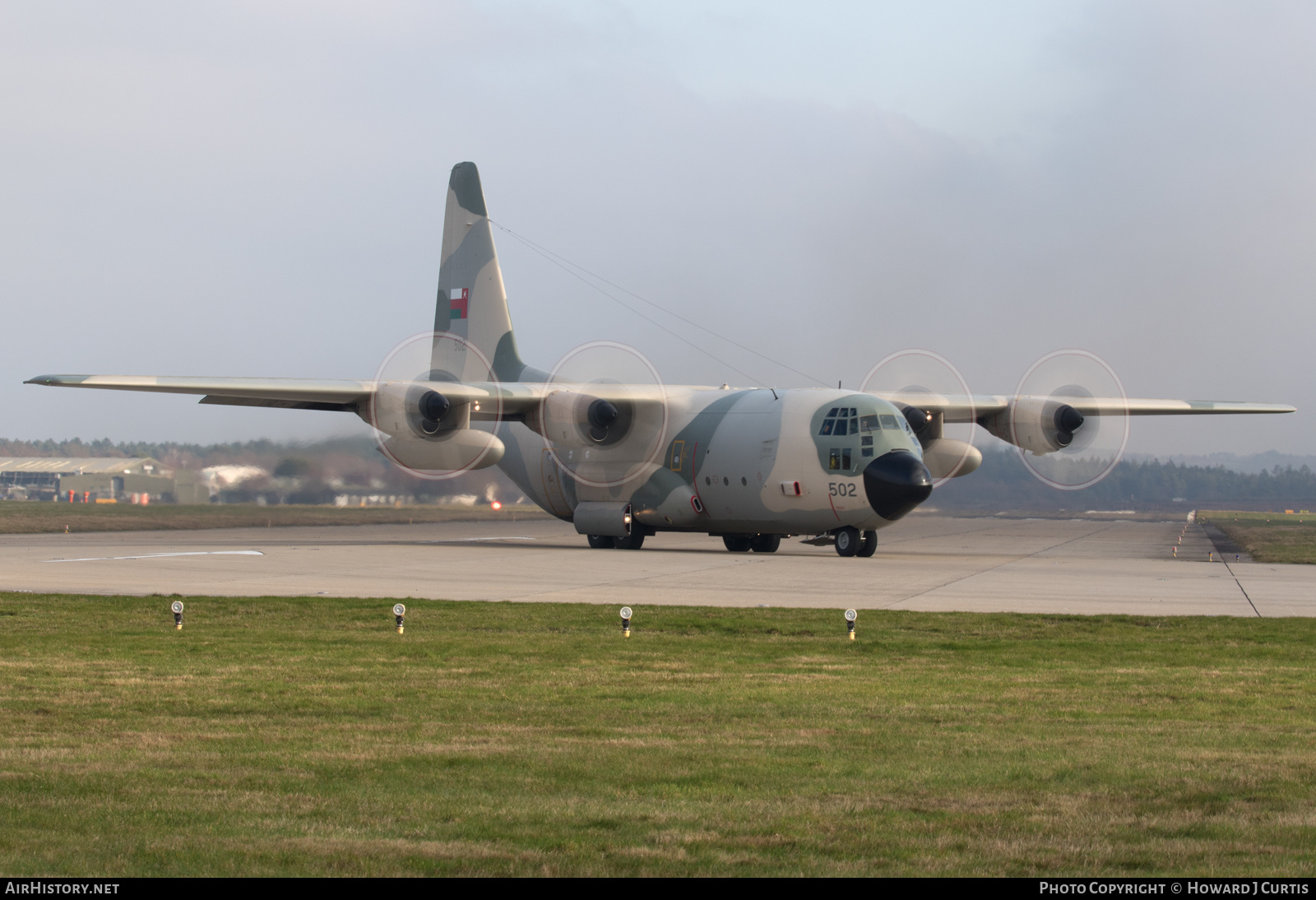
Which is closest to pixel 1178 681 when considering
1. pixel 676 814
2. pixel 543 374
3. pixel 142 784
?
pixel 676 814

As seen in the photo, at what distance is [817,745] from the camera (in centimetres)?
872

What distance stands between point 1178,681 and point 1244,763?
4070mm

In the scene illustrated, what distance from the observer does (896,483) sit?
95.2 ft

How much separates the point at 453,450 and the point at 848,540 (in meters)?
10.2

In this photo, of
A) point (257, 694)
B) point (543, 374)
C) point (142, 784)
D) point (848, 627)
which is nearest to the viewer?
point (142, 784)

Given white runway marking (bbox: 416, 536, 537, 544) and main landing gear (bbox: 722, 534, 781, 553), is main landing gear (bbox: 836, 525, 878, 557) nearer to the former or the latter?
main landing gear (bbox: 722, 534, 781, 553)

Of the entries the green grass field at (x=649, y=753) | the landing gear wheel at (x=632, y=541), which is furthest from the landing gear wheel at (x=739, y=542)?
the green grass field at (x=649, y=753)

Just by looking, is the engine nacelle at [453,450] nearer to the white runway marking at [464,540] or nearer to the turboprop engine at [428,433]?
the turboprop engine at [428,433]

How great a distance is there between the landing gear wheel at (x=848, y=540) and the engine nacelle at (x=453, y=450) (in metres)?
8.83

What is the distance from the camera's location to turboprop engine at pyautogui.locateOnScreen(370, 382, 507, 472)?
3219 centimetres

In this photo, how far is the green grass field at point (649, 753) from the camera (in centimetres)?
597

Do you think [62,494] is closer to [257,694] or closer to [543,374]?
[543,374]

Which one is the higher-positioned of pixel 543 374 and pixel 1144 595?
pixel 543 374

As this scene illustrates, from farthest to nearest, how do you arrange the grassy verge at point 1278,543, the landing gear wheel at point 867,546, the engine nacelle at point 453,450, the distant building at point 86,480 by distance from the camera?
1. the distant building at point 86,480
2. the grassy verge at point 1278,543
3. the engine nacelle at point 453,450
4. the landing gear wheel at point 867,546
